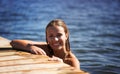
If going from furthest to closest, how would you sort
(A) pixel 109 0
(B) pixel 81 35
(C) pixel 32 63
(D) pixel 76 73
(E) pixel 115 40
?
(A) pixel 109 0, (B) pixel 81 35, (E) pixel 115 40, (C) pixel 32 63, (D) pixel 76 73

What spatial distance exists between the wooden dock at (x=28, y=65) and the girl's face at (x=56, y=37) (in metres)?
0.26

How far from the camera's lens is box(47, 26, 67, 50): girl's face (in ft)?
17.7

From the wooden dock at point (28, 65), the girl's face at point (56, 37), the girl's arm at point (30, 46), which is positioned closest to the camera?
the wooden dock at point (28, 65)

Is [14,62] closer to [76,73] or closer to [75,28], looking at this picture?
[76,73]

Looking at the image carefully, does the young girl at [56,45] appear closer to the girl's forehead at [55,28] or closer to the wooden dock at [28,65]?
the girl's forehead at [55,28]

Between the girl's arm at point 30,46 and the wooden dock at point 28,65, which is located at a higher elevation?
the girl's arm at point 30,46

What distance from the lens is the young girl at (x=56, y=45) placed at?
5426 millimetres

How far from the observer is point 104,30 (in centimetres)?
1642

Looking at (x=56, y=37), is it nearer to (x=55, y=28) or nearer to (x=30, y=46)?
(x=55, y=28)

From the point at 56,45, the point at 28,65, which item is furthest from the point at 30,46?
the point at 28,65

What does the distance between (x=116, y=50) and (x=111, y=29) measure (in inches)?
224

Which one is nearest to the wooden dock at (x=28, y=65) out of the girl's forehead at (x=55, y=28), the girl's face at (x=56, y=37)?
the girl's face at (x=56, y=37)

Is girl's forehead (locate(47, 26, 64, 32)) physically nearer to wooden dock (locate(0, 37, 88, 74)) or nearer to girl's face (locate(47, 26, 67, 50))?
girl's face (locate(47, 26, 67, 50))

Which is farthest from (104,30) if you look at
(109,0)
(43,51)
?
(109,0)
